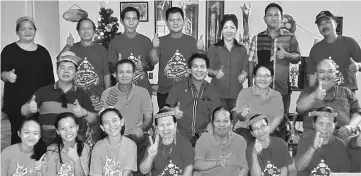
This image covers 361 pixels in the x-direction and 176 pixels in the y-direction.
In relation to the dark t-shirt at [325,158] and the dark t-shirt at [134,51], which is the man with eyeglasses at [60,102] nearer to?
the dark t-shirt at [134,51]

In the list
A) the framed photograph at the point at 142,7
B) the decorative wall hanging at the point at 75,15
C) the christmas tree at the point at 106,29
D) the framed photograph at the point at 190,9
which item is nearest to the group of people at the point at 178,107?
the christmas tree at the point at 106,29

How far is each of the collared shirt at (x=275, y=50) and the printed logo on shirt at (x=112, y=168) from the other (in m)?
1.63

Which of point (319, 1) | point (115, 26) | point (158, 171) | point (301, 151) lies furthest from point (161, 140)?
point (319, 1)

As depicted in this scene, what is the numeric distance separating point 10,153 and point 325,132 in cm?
225

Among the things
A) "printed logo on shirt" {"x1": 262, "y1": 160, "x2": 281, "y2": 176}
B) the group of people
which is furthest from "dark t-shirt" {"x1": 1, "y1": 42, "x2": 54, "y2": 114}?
"printed logo on shirt" {"x1": 262, "y1": 160, "x2": 281, "y2": 176}

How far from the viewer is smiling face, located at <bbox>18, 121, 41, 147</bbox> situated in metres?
2.96

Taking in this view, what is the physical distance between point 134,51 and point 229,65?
2.81 feet

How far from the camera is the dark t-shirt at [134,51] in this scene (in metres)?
3.83

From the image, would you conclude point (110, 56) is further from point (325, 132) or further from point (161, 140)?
point (325, 132)

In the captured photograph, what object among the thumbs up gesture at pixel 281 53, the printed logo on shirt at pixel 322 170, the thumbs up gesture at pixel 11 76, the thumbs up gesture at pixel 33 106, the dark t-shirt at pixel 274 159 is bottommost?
the printed logo on shirt at pixel 322 170

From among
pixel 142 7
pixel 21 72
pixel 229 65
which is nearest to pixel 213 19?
pixel 142 7

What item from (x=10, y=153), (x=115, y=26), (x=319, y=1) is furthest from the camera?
(x=319, y=1)

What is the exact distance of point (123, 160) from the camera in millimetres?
3014

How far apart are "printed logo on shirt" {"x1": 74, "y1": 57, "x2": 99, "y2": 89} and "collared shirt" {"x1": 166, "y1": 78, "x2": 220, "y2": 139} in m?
0.77
